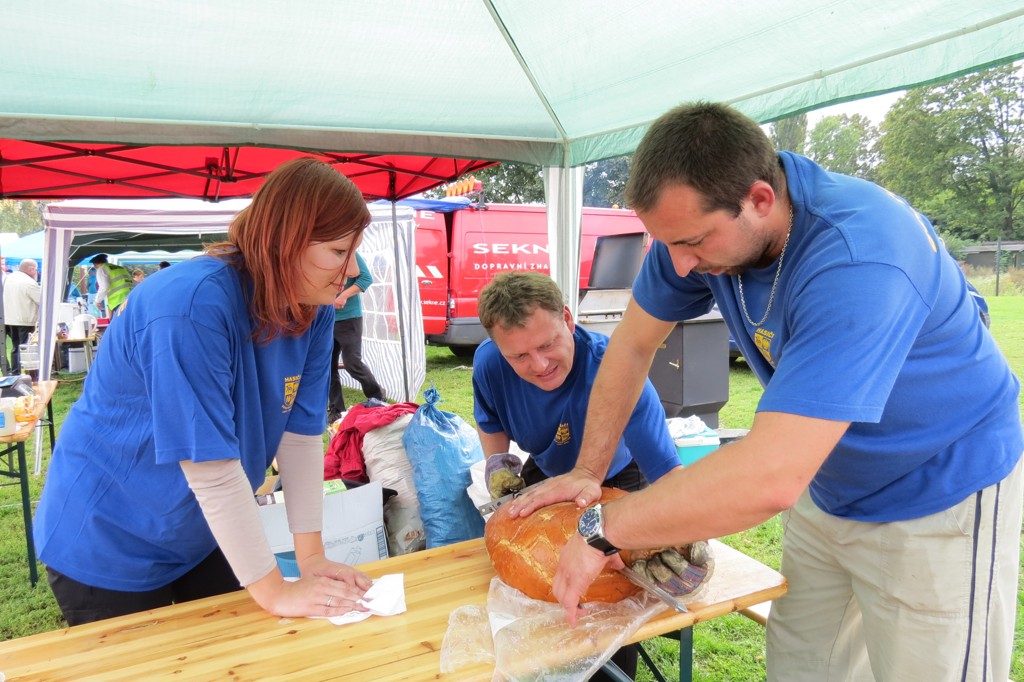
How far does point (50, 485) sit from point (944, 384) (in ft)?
6.79

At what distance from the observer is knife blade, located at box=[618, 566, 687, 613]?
1.48m

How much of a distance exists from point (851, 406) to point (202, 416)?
1214mm

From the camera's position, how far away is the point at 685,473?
1207 millimetres

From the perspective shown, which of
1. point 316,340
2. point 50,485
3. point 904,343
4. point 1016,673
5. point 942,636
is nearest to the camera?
point 904,343

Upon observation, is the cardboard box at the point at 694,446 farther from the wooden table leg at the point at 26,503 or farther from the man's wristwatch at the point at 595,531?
the wooden table leg at the point at 26,503

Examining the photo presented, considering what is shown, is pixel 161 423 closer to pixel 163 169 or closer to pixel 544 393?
pixel 544 393

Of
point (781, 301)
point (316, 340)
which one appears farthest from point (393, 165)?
point (781, 301)

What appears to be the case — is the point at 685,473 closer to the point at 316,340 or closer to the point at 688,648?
the point at 688,648

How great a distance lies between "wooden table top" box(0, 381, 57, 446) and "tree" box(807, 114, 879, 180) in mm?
16230

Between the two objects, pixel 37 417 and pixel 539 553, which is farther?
pixel 37 417

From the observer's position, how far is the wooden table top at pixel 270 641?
134 cm

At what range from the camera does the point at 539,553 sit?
1606 mm

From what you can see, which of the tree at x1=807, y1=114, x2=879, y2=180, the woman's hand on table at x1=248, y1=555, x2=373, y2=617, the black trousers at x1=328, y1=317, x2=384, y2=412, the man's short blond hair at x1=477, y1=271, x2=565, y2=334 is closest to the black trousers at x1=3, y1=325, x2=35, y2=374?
the black trousers at x1=328, y1=317, x2=384, y2=412

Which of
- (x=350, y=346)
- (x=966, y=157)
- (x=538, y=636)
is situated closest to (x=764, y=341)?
(x=538, y=636)
